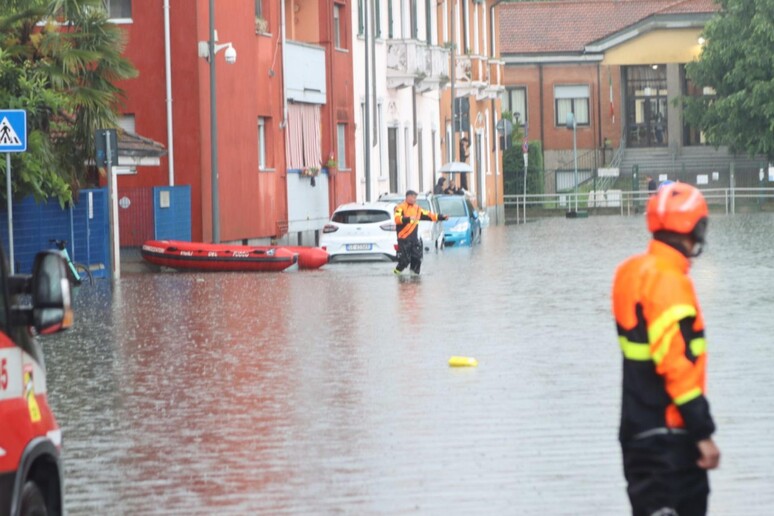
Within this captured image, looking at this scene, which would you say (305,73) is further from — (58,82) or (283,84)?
(58,82)

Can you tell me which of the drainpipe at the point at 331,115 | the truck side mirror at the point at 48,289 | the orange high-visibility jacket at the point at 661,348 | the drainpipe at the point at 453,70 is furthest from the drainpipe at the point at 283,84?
the orange high-visibility jacket at the point at 661,348

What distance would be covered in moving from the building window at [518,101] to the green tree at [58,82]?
5899 centimetres

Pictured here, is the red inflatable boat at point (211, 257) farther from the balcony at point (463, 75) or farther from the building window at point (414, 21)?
the balcony at point (463, 75)

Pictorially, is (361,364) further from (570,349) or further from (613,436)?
(613,436)

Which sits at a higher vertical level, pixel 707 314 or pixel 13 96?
pixel 13 96

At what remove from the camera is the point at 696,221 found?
645cm

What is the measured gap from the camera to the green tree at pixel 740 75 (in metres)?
73.2

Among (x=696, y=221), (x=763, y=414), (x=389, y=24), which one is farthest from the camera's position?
(x=389, y=24)

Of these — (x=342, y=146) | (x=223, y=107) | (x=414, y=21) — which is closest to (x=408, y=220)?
(x=223, y=107)

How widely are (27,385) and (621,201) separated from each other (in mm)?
70812

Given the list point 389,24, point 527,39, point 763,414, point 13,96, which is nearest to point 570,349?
point 763,414

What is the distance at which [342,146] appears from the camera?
50250 millimetres

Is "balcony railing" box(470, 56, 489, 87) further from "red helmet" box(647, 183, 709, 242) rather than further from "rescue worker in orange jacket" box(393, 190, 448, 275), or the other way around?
"red helmet" box(647, 183, 709, 242)

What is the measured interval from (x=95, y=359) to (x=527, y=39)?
2938 inches
